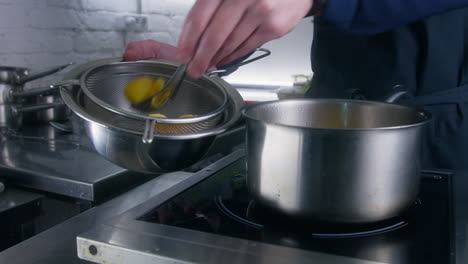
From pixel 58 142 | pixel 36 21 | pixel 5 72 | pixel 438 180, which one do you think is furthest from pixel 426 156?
pixel 36 21

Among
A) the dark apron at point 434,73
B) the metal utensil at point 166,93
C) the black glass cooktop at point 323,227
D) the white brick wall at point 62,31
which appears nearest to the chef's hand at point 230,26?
the metal utensil at point 166,93

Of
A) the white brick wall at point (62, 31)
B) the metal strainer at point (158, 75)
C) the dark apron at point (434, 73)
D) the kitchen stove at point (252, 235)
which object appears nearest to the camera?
the kitchen stove at point (252, 235)

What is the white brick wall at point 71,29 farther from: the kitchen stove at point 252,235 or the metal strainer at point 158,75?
the kitchen stove at point 252,235

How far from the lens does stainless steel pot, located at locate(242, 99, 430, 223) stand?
1.59ft

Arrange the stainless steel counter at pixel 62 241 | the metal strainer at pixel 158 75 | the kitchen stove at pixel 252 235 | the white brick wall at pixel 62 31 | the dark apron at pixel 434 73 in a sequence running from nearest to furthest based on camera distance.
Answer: the kitchen stove at pixel 252 235 → the stainless steel counter at pixel 62 241 → the metal strainer at pixel 158 75 → the dark apron at pixel 434 73 → the white brick wall at pixel 62 31

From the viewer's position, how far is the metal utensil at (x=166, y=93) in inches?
26.0

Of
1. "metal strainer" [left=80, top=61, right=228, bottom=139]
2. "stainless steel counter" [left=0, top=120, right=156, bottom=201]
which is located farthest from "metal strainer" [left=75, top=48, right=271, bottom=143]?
"stainless steel counter" [left=0, top=120, right=156, bottom=201]

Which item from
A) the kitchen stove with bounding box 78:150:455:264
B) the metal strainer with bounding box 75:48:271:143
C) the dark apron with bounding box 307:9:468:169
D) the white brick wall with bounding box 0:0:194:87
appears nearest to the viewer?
the kitchen stove with bounding box 78:150:455:264

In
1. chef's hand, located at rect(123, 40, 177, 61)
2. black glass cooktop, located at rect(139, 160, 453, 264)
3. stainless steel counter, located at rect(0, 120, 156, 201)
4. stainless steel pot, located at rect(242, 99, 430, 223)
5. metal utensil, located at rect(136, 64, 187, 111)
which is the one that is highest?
chef's hand, located at rect(123, 40, 177, 61)

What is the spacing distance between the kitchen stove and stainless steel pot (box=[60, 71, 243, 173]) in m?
0.05

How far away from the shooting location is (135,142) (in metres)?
0.59

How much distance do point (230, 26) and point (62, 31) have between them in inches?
52.6

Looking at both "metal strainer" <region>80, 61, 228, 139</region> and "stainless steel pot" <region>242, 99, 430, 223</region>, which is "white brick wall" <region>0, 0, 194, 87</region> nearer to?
"metal strainer" <region>80, 61, 228, 139</region>

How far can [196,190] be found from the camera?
2.17ft
